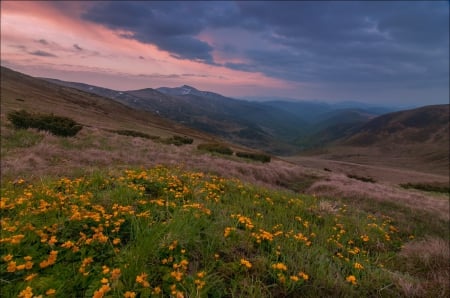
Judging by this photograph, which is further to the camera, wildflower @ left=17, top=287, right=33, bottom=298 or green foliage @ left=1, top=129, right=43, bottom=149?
green foliage @ left=1, top=129, right=43, bottom=149

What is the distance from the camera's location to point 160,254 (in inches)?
145

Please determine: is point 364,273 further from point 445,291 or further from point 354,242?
point 354,242

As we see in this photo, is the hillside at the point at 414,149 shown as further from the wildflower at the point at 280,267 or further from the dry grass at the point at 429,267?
the wildflower at the point at 280,267

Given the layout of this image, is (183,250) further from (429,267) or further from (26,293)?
(429,267)

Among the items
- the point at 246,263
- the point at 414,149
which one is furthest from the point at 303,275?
the point at 414,149

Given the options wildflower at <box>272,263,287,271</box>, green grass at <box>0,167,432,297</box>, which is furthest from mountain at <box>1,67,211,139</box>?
wildflower at <box>272,263,287,271</box>

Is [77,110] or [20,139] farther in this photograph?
[77,110]

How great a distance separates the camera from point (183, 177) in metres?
8.18

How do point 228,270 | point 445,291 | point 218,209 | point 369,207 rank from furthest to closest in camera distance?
point 369,207 < point 218,209 < point 445,291 < point 228,270

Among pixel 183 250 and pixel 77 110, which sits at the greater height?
pixel 77 110

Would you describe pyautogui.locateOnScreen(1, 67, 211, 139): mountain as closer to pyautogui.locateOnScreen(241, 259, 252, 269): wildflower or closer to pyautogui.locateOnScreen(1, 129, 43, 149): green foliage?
pyautogui.locateOnScreen(1, 129, 43, 149): green foliage

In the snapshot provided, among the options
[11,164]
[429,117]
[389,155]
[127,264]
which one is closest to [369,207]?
[127,264]

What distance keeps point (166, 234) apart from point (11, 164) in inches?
345

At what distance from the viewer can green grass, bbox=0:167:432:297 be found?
10.5 ft
